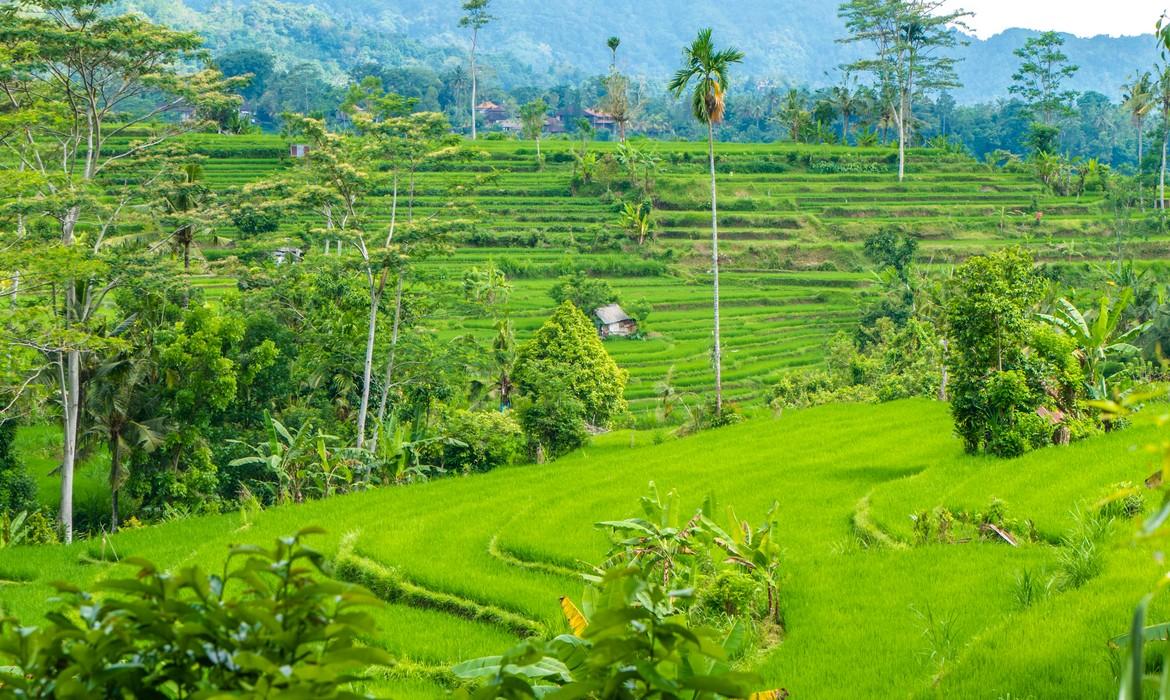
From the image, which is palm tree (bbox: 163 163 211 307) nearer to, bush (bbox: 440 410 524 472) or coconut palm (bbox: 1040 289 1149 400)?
bush (bbox: 440 410 524 472)

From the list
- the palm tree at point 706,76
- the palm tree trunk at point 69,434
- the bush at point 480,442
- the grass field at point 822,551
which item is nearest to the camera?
the grass field at point 822,551

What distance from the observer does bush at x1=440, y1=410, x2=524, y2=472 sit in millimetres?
18000

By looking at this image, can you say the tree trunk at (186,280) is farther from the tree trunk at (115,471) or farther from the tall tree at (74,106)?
the tree trunk at (115,471)

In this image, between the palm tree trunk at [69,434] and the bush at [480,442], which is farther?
the bush at [480,442]

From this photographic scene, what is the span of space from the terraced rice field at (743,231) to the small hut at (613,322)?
641 mm

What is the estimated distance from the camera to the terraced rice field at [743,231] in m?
37.5

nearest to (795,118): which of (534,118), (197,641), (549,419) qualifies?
(534,118)

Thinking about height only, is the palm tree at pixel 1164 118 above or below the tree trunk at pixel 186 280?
above

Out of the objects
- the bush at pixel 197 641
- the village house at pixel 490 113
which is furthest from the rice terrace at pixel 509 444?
the village house at pixel 490 113

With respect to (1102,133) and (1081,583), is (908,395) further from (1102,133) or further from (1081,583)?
(1102,133)

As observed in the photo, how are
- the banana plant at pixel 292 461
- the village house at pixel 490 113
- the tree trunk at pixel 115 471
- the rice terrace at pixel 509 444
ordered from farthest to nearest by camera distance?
the village house at pixel 490 113 → the tree trunk at pixel 115 471 → the banana plant at pixel 292 461 → the rice terrace at pixel 509 444

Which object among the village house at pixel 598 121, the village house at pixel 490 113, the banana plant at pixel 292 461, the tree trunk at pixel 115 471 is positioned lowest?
the tree trunk at pixel 115 471

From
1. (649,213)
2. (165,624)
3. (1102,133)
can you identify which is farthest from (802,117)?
(165,624)

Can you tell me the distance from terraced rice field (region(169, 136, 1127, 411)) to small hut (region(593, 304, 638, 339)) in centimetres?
64
